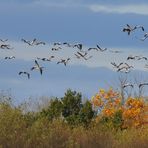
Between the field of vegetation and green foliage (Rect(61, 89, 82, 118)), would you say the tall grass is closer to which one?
the field of vegetation

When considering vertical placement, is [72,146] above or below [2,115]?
below

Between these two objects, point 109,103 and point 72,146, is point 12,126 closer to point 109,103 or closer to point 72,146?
point 72,146

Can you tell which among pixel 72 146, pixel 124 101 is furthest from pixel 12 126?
pixel 124 101

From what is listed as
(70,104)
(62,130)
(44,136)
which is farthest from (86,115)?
(44,136)

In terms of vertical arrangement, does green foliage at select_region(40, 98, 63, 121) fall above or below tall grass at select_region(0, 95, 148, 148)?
above

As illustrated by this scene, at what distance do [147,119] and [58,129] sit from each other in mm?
30898

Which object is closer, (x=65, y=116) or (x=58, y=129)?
(x=58, y=129)

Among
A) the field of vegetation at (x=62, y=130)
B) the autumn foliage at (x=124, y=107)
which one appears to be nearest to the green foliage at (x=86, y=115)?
the field of vegetation at (x=62, y=130)

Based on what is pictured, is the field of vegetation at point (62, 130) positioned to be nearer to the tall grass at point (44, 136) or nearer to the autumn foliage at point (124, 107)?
the tall grass at point (44, 136)

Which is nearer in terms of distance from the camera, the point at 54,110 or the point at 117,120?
the point at 54,110

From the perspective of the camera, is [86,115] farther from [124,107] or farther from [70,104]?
[124,107]

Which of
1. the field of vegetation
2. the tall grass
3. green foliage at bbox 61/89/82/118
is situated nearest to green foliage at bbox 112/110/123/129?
the field of vegetation

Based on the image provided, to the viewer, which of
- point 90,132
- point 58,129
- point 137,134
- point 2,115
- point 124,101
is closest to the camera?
point 2,115

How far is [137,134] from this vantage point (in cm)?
3275
